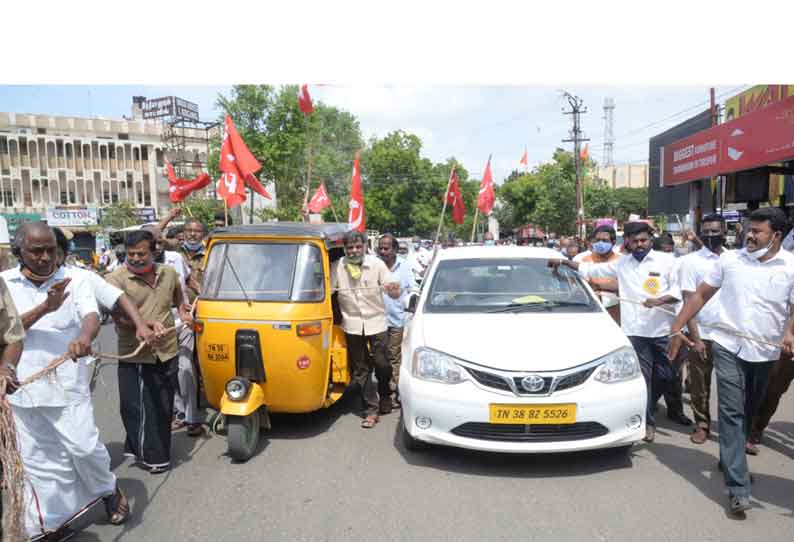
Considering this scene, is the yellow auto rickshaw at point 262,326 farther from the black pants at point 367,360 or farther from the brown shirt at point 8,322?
the brown shirt at point 8,322

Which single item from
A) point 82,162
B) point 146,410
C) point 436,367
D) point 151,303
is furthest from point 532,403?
point 82,162

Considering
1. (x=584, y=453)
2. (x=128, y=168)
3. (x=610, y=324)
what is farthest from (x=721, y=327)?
(x=128, y=168)

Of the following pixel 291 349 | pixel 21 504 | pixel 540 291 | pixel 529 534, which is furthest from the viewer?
pixel 540 291

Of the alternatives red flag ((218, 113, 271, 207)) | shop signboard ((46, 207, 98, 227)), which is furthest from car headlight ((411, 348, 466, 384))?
shop signboard ((46, 207, 98, 227))

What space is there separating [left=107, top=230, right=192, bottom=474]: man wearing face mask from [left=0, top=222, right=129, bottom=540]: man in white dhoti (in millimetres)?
1019

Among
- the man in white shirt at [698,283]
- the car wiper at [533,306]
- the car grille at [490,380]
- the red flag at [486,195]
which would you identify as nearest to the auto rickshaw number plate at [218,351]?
the car grille at [490,380]

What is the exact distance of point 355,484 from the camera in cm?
429

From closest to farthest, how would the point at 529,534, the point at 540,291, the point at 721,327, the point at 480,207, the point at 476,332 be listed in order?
the point at 529,534
the point at 721,327
the point at 476,332
the point at 540,291
the point at 480,207

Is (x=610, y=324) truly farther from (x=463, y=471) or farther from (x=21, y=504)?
(x=21, y=504)

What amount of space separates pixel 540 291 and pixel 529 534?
246 centimetres

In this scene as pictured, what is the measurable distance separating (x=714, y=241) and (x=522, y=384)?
94.7 inches

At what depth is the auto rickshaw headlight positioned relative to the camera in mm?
4802

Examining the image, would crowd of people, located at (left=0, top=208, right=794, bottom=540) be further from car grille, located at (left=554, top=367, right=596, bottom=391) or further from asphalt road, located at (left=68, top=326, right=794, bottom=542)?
car grille, located at (left=554, top=367, right=596, bottom=391)

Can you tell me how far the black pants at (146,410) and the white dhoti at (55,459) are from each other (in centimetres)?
105
